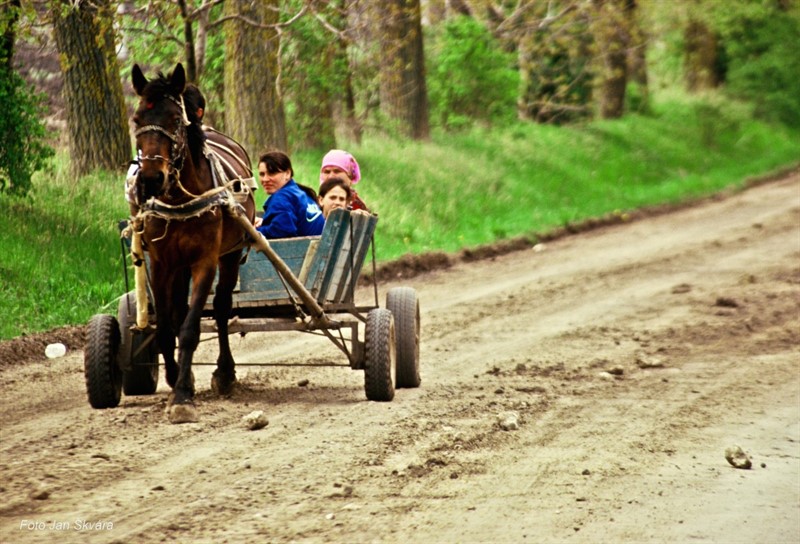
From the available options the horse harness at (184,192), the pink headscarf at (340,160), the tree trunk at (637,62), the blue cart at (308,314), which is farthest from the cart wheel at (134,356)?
the tree trunk at (637,62)

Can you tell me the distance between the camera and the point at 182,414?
801 cm

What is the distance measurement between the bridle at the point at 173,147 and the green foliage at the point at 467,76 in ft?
56.7

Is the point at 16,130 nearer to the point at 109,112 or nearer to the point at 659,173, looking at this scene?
the point at 109,112

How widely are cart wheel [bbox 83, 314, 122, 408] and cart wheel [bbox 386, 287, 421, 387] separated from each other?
1995mm

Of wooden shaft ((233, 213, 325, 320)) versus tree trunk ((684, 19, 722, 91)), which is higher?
tree trunk ((684, 19, 722, 91))

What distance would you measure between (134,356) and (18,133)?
17.1 feet

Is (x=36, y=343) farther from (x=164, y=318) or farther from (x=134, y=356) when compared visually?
(x=164, y=318)

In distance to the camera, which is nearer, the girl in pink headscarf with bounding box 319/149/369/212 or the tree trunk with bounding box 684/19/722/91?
the girl in pink headscarf with bounding box 319/149/369/212

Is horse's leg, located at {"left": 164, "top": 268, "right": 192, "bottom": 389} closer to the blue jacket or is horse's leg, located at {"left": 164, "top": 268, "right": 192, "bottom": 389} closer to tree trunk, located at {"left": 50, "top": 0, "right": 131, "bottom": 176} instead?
the blue jacket


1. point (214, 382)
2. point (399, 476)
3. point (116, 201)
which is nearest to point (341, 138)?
point (116, 201)

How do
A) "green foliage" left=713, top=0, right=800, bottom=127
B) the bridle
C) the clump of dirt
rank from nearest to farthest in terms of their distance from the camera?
the bridle → the clump of dirt → "green foliage" left=713, top=0, right=800, bottom=127

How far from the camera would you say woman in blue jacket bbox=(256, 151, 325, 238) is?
939 centimetres

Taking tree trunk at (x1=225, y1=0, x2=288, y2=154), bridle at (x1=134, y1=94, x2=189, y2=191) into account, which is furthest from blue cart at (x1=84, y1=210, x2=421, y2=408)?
tree trunk at (x1=225, y1=0, x2=288, y2=154)

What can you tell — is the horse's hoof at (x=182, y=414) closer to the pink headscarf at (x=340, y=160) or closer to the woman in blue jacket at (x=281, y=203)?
the woman in blue jacket at (x=281, y=203)
